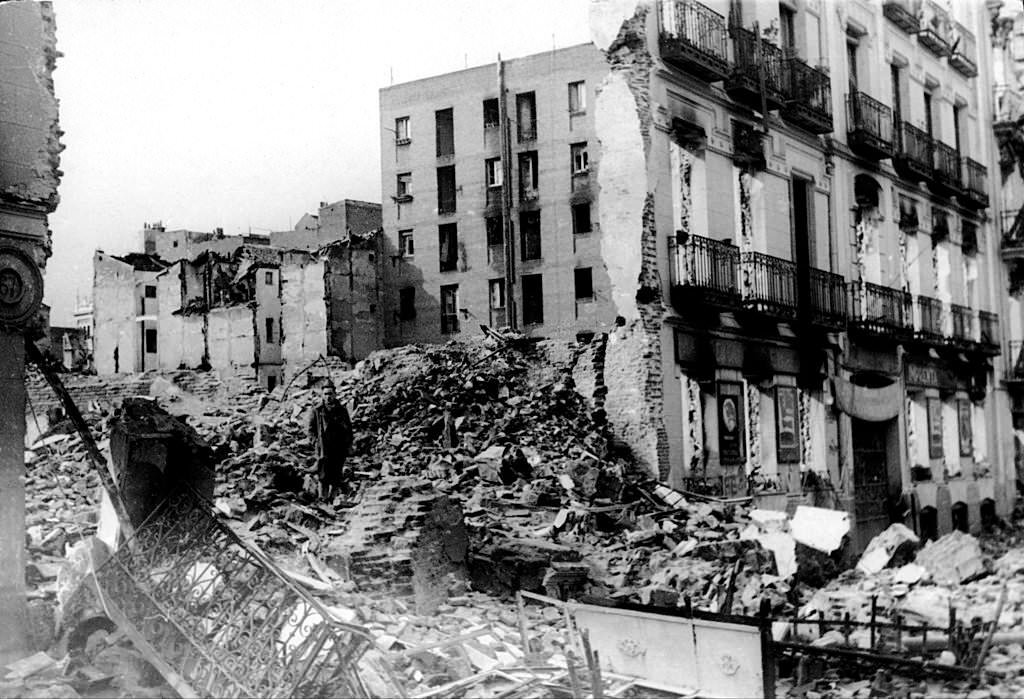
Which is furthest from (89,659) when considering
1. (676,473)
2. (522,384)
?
(522,384)

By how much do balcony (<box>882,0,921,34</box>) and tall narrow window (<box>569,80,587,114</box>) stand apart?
607cm

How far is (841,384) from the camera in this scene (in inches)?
607

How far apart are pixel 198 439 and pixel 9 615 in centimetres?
170

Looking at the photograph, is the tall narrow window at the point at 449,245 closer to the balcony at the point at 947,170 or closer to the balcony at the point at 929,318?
the balcony at the point at 929,318

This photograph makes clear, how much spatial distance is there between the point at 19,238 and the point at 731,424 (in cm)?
855

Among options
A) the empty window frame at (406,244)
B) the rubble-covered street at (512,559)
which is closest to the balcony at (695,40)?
the rubble-covered street at (512,559)

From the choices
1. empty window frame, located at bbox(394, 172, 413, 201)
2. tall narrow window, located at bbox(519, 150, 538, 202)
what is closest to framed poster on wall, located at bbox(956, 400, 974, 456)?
tall narrow window, located at bbox(519, 150, 538, 202)

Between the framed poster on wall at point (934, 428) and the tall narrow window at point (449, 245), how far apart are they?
30.0 ft

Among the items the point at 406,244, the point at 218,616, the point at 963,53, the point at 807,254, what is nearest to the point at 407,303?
the point at 406,244

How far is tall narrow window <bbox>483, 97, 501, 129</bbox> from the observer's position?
1852cm

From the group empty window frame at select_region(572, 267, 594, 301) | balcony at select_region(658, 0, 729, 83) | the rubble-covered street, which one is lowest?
the rubble-covered street

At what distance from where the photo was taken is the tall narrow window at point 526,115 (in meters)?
20.6

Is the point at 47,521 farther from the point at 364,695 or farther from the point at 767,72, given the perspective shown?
the point at 767,72

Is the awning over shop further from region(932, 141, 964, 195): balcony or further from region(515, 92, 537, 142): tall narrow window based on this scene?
region(515, 92, 537, 142): tall narrow window
